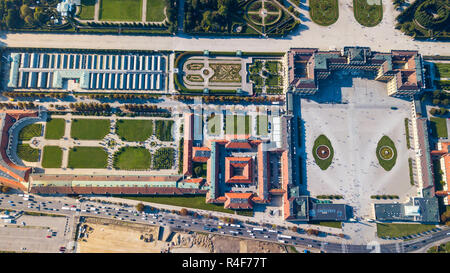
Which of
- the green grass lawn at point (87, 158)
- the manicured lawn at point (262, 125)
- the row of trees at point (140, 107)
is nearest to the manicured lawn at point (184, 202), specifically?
the green grass lawn at point (87, 158)

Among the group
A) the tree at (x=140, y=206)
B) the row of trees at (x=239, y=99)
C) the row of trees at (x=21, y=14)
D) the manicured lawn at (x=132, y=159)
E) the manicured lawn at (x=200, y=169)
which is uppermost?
the row of trees at (x=21, y=14)

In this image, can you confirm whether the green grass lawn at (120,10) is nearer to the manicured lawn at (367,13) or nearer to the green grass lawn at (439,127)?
the manicured lawn at (367,13)

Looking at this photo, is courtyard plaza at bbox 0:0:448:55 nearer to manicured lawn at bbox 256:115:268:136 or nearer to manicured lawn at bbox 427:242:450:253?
manicured lawn at bbox 256:115:268:136

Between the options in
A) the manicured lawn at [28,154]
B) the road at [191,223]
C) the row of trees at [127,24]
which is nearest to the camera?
the road at [191,223]

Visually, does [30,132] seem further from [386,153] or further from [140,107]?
[386,153]

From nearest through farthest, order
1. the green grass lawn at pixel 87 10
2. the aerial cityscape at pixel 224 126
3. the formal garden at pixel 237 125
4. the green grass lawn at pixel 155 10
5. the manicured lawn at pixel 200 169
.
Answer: the aerial cityscape at pixel 224 126, the manicured lawn at pixel 200 169, the formal garden at pixel 237 125, the green grass lawn at pixel 87 10, the green grass lawn at pixel 155 10

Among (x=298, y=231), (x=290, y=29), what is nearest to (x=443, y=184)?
(x=298, y=231)
